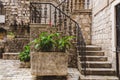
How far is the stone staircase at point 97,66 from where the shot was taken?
668cm

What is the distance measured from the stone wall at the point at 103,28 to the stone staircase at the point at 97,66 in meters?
0.20

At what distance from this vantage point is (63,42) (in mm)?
6707

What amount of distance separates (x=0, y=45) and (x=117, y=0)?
7617 mm

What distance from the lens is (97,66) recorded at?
7.28 m

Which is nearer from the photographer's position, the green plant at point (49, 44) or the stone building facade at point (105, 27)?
the green plant at point (49, 44)

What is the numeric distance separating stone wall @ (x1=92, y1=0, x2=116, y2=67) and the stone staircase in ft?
0.65

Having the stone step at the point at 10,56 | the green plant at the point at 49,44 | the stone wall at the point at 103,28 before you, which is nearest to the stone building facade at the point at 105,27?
the stone wall at the point at 103,28

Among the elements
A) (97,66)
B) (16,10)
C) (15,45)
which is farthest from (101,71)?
(16,10)

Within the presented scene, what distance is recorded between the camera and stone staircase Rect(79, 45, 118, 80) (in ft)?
21.9

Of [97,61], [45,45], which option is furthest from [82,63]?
[45,45]

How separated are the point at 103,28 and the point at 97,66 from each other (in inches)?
54.3

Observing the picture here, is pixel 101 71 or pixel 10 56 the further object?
pixel 10 56

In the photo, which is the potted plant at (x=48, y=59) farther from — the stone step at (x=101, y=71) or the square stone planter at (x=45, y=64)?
the stone step at (x=101, y=71)

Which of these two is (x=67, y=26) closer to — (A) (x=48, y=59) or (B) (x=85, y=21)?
(B) (x=85, y=21)
